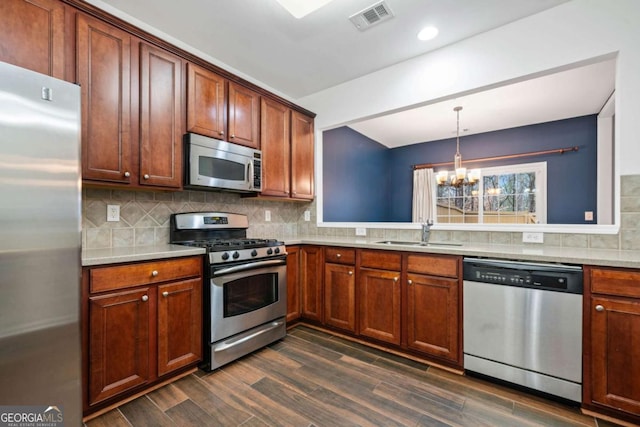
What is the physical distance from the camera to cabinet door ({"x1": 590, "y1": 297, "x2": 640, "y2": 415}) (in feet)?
A: 4.93

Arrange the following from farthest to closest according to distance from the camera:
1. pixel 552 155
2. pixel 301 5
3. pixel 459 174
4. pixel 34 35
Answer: pixel 552 155 → pixel 459 174 → pixel 301 5 → pixel 34 35

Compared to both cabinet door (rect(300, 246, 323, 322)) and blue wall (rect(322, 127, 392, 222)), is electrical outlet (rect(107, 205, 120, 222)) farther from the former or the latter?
blue wall (rect(322, 127, 392, 222))

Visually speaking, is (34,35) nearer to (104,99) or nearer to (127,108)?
(104,99)

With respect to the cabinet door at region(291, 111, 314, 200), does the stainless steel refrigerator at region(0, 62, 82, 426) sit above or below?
below

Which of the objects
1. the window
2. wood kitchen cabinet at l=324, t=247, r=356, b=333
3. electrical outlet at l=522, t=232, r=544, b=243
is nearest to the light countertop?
electrical outlet at l=522, t=232, r=544, b=243

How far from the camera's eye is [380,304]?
243 cm

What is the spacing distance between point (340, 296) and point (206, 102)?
82.3 inches

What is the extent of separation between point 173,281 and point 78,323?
57 cm

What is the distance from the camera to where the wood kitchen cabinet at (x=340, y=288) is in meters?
2.60

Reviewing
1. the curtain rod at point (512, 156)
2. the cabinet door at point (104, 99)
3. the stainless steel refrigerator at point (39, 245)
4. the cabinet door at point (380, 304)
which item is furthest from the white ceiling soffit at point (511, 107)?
the stainless steel refrigerator at point (39, 245)

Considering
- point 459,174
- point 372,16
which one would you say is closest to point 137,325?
point 372,16

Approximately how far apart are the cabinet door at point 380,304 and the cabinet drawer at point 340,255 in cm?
15

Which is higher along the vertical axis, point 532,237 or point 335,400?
point 532,237

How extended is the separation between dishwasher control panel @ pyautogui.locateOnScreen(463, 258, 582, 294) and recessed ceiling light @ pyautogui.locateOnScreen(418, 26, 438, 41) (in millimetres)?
1825
